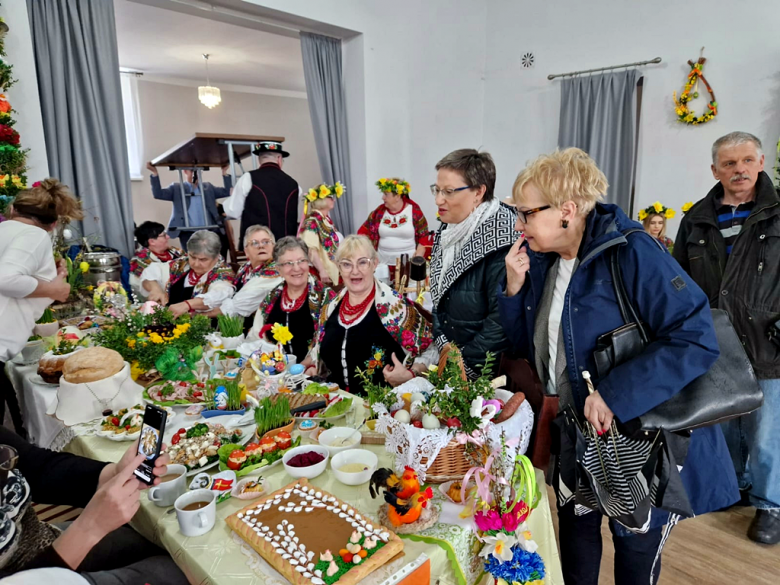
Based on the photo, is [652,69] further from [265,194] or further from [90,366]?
[90,366]

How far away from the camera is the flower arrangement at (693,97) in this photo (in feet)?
15.0

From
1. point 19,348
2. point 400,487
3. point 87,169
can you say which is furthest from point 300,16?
point 400,487

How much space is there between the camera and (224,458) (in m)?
1.40

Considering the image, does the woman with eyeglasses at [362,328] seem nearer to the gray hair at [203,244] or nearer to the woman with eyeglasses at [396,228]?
the gray hair at [203,244]

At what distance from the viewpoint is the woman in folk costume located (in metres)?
3.76

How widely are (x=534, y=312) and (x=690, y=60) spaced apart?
4.53m

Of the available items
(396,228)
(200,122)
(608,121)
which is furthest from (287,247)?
(200,122)

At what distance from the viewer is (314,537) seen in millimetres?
1047

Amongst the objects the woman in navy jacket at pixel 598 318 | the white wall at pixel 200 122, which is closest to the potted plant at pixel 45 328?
the woman in navy jacket at pixel 598 318

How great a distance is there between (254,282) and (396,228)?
6.75 feet

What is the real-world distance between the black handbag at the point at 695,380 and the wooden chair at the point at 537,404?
176 mm

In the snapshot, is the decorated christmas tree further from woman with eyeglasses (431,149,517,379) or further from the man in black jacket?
the man in black jacket

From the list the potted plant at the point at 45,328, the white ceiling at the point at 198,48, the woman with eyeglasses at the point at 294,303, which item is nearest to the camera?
the potted plant at the point at 45,328

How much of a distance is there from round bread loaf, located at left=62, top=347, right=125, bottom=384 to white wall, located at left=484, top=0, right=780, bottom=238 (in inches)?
201
